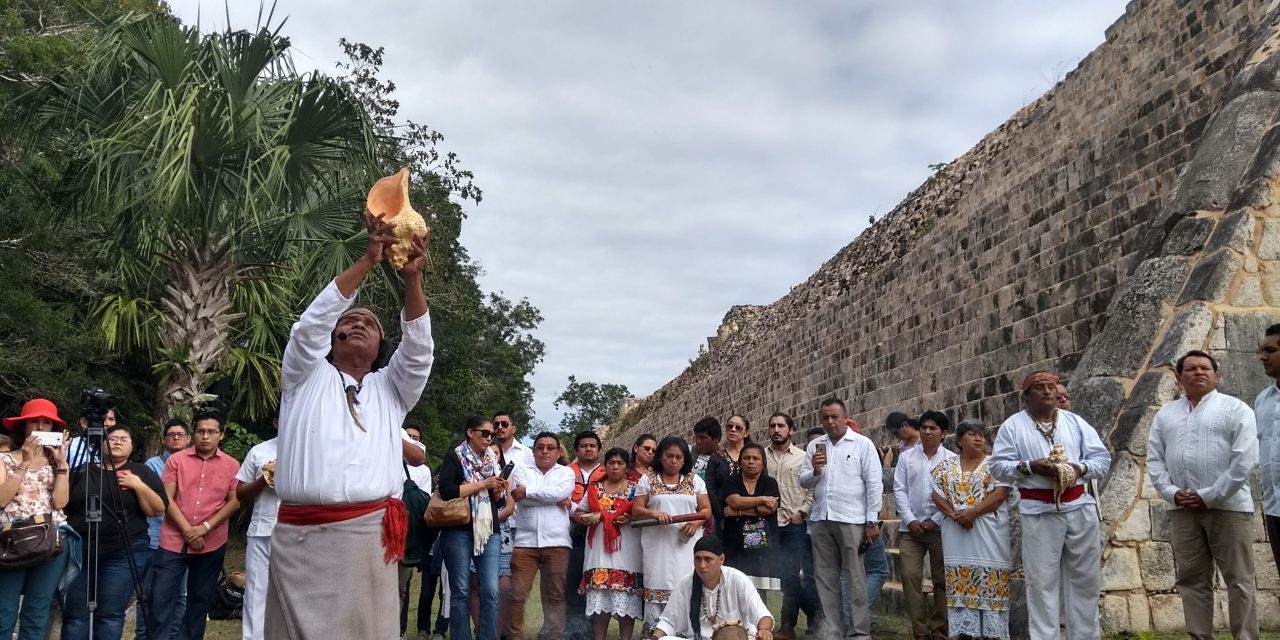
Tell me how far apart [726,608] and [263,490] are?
273 centimetres

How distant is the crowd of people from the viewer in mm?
3408

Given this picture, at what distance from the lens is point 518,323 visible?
1021 inches

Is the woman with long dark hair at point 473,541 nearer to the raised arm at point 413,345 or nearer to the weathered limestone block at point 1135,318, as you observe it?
the raised arm at point 413,345

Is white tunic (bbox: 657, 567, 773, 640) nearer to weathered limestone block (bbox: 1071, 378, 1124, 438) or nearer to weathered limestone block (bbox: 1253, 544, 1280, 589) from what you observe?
weathered limestone block (bbox: 1071, 378, 1124, 438)

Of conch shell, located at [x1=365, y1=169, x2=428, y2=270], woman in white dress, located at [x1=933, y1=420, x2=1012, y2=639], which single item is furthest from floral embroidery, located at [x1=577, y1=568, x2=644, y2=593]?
conch shell, located at [x1=365, y1=169, x2=428, y2=270]

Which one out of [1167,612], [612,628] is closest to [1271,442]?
[1167,612]

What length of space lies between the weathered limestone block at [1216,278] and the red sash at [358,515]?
5.48m

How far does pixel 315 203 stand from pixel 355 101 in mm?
1342

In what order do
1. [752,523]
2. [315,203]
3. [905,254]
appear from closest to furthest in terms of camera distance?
[752,523], [315,203], [905,254]

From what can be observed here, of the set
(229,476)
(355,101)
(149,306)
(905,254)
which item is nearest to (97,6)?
(149,306)

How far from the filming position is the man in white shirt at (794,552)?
7.68 metres

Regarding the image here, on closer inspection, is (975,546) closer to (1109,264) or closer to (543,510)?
(543,510)

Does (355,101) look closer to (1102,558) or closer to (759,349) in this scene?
(1102,558)

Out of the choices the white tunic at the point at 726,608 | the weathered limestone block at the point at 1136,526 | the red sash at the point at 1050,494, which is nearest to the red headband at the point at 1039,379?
the red sash at the point at 1050,494
